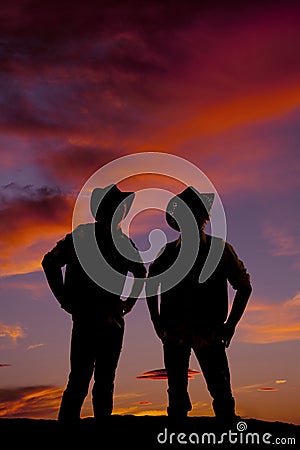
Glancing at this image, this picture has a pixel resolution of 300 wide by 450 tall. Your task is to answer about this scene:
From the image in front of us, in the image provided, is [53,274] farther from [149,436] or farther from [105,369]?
[149,436]

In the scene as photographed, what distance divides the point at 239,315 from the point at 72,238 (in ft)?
7.26

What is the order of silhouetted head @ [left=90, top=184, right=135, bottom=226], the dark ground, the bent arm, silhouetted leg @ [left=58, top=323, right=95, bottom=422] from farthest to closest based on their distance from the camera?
silhouetted head @ [left=90, top=184, right=135, bottom=226], the bent arm, silhouetted leg @ [left=58, top=323, right=95, bottom=422], the dark ground

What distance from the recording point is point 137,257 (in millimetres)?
8562

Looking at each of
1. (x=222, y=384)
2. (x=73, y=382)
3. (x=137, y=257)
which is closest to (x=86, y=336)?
(x=73, y=382)

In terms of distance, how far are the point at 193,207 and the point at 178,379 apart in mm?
2049

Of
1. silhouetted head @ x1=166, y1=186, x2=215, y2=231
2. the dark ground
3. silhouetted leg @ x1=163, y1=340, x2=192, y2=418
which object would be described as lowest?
the dark ground

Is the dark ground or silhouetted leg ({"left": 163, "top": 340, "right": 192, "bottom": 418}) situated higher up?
silhouetted leg ({"left": 163, "top": 340, "right": 192, "bottom": 418})

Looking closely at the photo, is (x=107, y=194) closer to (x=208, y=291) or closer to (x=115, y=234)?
(x=115, y=234)

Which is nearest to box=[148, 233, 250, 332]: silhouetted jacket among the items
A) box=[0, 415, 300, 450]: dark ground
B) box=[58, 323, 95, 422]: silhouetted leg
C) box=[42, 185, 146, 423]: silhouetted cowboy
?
box=[42, 185, 146, 423]: silhouetted cowboy

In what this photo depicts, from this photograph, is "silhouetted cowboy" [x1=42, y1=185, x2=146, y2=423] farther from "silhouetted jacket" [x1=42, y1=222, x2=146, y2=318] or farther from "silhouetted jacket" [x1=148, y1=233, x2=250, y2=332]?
"silhouetted jacket" [x1=148, y1=233, x2=250, y2=332]

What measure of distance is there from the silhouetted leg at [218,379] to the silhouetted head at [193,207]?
4.91 feet

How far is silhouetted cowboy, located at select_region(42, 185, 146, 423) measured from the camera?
8367mm

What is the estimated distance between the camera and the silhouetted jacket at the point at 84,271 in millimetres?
8391

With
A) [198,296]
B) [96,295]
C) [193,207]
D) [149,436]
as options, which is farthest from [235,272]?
[149,436]
